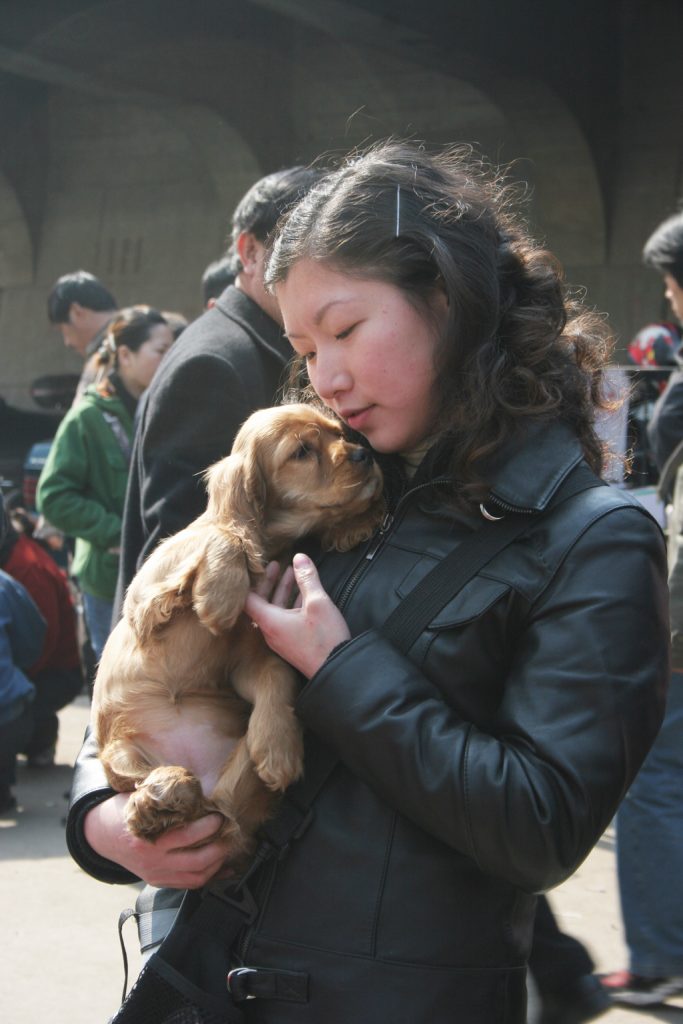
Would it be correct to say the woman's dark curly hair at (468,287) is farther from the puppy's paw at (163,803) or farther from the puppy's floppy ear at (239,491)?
the puppy's paw at (163,803)

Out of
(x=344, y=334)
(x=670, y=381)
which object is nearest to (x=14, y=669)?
(x=670, y=381)

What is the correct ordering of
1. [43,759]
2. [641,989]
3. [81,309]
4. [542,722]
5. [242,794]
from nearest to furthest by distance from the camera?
[542,722]
[242,794]
[641,989]
[43,759]
[81,309]

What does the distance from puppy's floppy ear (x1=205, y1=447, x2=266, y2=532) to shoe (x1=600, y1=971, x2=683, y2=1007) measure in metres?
2.25

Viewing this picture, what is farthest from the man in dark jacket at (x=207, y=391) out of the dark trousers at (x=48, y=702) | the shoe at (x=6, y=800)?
the dark trousers at (x=48, y=702)

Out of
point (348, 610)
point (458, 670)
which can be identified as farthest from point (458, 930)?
point (348, 610)

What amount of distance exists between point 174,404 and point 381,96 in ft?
38.8

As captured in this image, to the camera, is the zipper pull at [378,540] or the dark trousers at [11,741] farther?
the dark trousers at [11,741]

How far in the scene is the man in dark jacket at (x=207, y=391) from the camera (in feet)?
10.5

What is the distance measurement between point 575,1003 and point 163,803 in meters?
1.49

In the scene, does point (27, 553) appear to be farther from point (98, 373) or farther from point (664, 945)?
point (664, 945)

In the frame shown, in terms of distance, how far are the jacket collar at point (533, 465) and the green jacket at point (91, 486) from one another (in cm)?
391

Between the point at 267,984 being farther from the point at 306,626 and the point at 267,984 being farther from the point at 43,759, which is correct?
the point at 43,759

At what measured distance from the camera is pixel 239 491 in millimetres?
2422

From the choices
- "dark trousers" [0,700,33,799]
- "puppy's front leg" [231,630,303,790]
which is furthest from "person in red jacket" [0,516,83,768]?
"puppy's front leg" [231,630,303,790]
